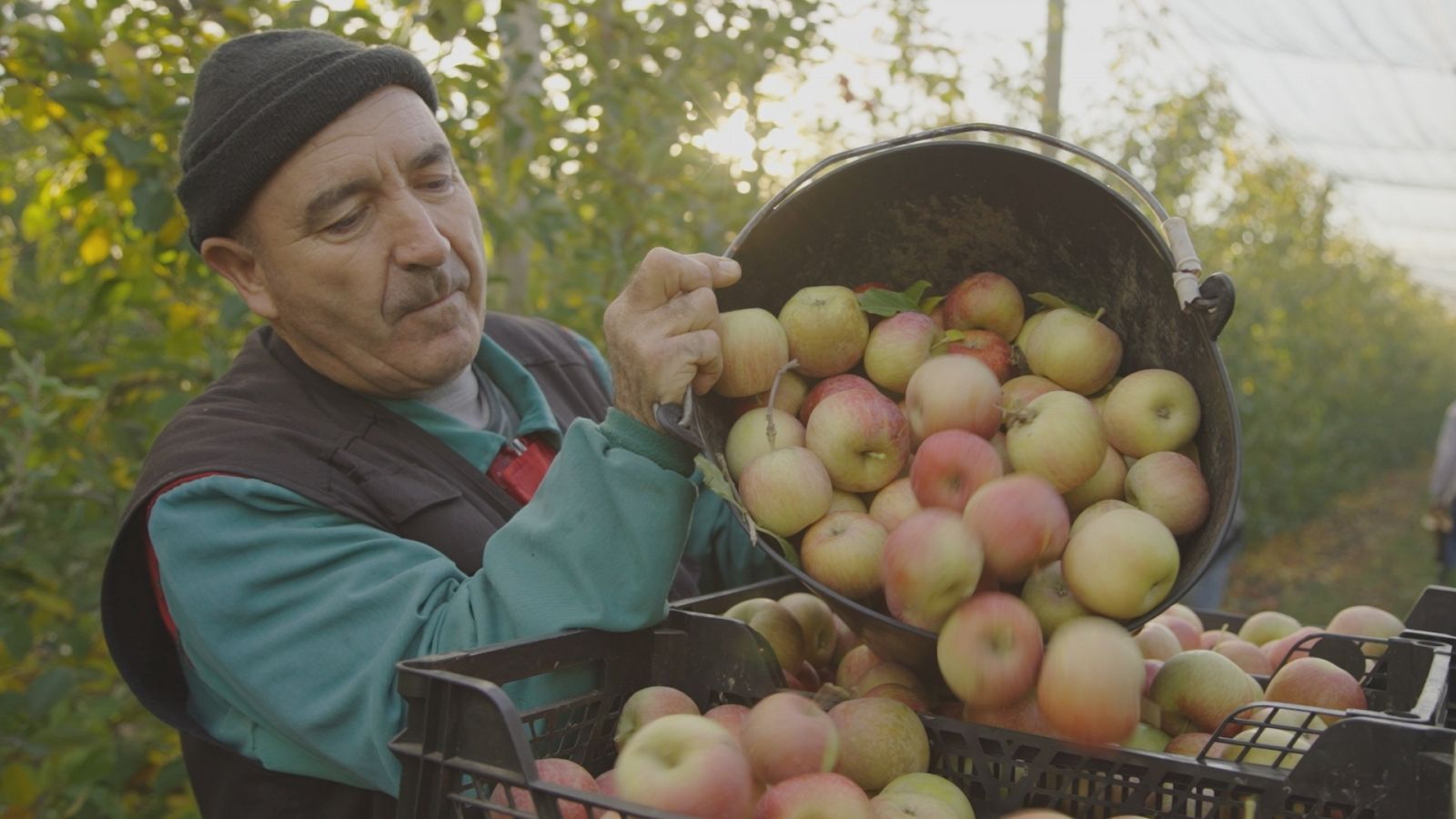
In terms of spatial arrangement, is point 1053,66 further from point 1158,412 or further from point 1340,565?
point 1340,565

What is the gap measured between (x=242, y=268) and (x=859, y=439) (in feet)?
3.54

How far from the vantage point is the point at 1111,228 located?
5.14ft

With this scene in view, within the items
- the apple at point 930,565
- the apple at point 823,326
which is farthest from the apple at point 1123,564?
the apple at point 823,326

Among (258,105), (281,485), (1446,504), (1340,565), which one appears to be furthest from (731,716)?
(1340,565)

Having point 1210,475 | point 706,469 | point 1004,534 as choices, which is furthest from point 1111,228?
point 706,469

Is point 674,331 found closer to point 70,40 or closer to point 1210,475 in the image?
point 1210,475

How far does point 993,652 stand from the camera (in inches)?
49.3

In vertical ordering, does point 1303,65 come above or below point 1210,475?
above

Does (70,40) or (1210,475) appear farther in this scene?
(70,40)

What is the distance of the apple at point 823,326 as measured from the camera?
1.62m

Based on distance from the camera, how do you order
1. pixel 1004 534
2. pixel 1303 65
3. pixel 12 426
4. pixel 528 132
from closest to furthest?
pixel 1004 534 → pixel 12 426 → pixel 528 132 → pixel 1303 65

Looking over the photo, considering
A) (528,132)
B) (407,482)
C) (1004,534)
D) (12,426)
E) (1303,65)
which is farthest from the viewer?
(1303,65)

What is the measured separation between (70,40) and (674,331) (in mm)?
1687

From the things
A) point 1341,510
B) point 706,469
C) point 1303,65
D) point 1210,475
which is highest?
point 1303,65
